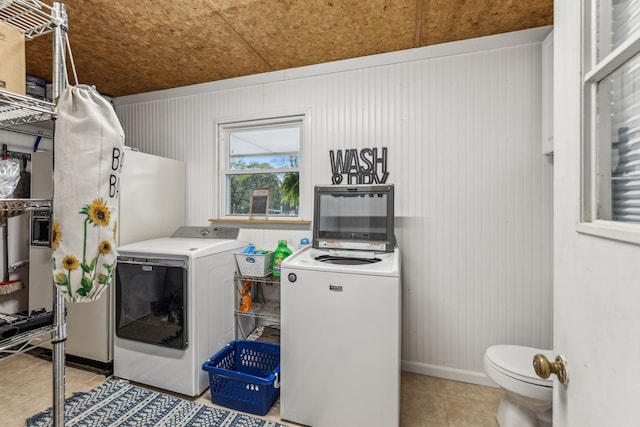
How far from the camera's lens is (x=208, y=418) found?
1.81 meters

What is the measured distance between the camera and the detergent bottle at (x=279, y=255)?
2.41 m

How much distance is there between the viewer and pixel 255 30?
2.04m

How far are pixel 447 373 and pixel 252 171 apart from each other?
2327 mm

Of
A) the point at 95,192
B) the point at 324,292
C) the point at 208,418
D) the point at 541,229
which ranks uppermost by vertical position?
the point at 95,192

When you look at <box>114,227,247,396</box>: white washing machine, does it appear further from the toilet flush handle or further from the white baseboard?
the toilet flush handle

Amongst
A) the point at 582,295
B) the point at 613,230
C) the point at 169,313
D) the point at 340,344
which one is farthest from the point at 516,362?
the point at 169,313

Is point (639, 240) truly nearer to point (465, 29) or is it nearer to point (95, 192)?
point (95, 192)

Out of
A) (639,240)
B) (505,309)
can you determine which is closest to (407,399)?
(505,309)

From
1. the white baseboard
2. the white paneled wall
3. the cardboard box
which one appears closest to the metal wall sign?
the white paneled wall

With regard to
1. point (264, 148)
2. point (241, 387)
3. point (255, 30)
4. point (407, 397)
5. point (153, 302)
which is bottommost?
point (407, 397)

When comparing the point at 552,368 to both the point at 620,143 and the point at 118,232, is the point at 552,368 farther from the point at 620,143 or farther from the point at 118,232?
the point at 118,232

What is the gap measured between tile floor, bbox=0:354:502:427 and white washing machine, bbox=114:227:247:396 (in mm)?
256

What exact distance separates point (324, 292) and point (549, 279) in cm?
158

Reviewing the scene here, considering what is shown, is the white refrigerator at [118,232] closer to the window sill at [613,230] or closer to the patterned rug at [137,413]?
the patterned rug at [137,413]
